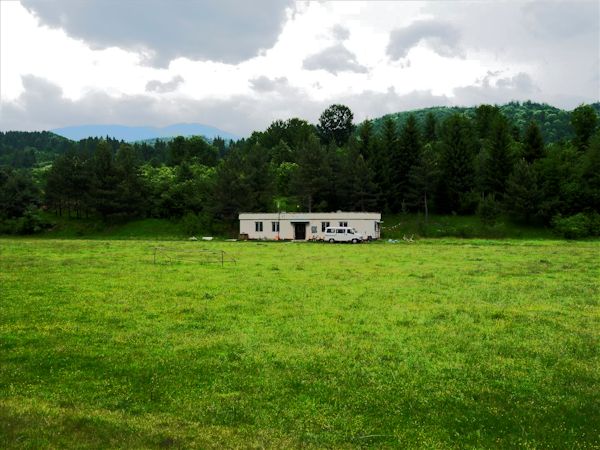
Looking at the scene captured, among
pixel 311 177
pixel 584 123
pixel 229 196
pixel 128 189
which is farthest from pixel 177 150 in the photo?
pixel 584 123

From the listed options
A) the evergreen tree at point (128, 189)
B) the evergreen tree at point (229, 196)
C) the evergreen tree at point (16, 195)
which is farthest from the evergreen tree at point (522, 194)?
the evergreen tree at point (16, 195)

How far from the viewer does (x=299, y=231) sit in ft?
182

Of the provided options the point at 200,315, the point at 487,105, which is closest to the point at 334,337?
the point at 200,315

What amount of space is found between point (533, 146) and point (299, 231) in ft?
133

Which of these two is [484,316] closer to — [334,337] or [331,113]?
[334,337]

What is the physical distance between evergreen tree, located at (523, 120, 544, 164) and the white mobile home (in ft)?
101

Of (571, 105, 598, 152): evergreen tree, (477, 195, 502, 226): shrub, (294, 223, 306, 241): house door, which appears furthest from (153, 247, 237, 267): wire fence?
(571, 105, 598, 152): evergreen tree

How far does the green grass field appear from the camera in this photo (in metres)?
6.23

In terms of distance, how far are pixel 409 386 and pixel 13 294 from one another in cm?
1372

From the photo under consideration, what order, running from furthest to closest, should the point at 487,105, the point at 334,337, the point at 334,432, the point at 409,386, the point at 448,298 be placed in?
the point at 487,105
the point at 448,298
the point at 334,337
the point at 409,386
the point at 334,432

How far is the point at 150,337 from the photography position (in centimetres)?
1057

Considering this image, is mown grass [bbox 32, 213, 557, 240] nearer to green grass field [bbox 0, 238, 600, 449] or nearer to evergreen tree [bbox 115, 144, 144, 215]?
evergreen tree [bbox 115, 144, 144, 215]

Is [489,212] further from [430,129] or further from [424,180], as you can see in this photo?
[430,129]

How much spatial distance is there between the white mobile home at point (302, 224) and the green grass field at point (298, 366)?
36.0 m
